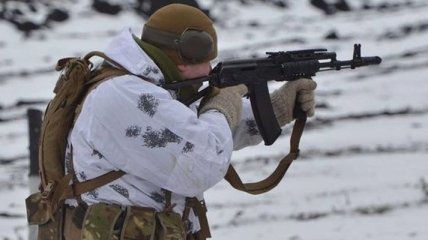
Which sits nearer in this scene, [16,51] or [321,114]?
[321,114]

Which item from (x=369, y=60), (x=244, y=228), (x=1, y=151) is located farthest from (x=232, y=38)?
(x=369, y=60)

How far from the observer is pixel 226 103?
112 inches

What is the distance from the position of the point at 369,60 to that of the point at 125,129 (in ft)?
4.05

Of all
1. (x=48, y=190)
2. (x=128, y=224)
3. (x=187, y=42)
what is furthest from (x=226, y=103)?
(x=48, y=190)

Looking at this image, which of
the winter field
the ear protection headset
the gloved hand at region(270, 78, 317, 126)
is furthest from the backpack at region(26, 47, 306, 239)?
the winter field

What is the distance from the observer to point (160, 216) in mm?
2838

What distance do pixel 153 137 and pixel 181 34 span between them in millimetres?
362

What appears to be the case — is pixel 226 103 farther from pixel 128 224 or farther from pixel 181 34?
pixel 128 224

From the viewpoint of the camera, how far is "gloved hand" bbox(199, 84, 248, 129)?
9.28ft

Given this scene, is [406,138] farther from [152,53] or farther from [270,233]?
[152,53]

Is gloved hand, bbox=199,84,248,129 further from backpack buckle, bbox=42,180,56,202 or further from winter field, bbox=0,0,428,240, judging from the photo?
winter field, bbox=0,0,428,240

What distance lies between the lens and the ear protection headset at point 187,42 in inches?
109

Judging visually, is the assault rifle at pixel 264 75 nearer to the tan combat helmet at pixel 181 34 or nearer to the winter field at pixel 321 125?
the tan combat helmet at pixel 181 34

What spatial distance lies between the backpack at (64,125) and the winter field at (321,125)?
3.02m
